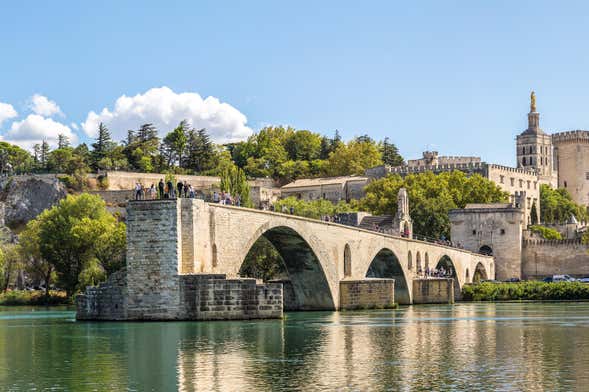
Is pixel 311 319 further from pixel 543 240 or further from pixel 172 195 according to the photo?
pixel 543 240

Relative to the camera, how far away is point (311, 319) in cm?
4741

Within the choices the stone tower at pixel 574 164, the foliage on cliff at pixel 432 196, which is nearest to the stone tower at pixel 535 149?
the stone tower at pixel 574 164

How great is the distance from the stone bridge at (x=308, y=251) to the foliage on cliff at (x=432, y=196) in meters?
13.1

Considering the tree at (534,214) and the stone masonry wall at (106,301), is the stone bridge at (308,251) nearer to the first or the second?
the stone masonry wall at (106,301)

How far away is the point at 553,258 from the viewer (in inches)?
3834

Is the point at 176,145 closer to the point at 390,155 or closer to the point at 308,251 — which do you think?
the point at 390,155

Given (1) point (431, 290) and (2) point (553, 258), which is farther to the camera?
(2) point (553, 258)

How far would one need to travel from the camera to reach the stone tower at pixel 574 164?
157 meters

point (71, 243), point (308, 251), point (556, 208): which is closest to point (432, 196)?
point (556, 208)

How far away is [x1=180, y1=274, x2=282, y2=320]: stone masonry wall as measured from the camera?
40594 mm

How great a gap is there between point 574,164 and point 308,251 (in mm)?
111607

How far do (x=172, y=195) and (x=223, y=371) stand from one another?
56.7 ft

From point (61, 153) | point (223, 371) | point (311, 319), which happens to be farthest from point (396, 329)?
point (61, 153)

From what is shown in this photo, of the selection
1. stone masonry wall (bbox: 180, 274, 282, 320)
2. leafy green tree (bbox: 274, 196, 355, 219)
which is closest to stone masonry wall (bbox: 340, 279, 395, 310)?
stone masonry wall (bbox: 180, 274, 282, 320)
